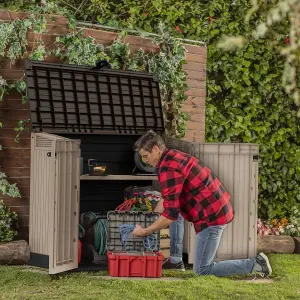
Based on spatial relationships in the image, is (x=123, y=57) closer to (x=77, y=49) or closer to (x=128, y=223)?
(x=77, y=49)

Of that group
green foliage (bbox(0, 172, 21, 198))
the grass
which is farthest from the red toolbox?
green foliage (bbox(0, 172, 21, 198))

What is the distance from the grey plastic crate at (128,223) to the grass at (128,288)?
0.52 meters

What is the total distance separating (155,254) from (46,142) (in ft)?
5.32

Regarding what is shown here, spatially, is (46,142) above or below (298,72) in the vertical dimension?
below

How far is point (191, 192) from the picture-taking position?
6895 mm

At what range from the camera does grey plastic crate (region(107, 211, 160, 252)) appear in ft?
26.9

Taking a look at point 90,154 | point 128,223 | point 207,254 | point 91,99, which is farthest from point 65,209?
point 91,99

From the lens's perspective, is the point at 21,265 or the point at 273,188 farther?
the point at 273,188

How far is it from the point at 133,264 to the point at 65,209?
2.93 feet

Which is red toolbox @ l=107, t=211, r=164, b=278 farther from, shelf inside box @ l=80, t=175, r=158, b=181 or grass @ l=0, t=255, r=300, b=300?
shelf inside box @ l=80, t=175, r=158, b=181

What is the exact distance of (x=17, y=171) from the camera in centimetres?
835

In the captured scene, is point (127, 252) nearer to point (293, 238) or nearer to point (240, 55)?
point (293, 238)

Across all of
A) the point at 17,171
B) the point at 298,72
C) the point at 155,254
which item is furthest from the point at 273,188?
the point at 17,171

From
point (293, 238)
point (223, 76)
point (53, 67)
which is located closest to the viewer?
point (53, 67)
